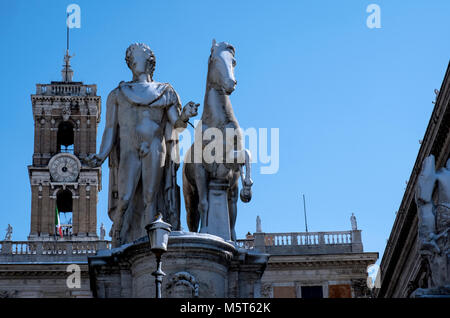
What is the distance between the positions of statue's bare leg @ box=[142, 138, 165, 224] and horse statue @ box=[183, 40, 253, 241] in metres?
0.53

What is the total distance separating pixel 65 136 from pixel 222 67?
7413cm

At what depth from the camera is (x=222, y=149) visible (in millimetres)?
17219

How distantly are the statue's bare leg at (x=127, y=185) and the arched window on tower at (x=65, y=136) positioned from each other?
2809 inches

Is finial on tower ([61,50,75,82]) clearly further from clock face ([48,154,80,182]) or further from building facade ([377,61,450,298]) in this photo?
building facade ([377,61,450,298])

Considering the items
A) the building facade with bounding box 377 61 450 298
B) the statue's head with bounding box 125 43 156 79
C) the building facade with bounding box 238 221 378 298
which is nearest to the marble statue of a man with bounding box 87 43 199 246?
the statue's head with bounding box 125 43 156 79

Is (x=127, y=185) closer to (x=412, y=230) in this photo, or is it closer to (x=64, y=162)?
(x=412, y=230)

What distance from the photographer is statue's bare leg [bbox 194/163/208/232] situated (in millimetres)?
17109

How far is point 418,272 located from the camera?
50406 mm

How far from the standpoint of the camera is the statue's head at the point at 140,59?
17.7 meters

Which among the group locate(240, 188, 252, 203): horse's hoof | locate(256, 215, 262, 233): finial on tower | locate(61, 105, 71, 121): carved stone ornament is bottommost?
locate(240, 188, 252, 203): horse's hoof

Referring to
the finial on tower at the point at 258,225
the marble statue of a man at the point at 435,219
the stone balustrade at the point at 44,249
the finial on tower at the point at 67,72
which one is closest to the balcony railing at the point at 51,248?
the stone balustrade at the point at 44,249

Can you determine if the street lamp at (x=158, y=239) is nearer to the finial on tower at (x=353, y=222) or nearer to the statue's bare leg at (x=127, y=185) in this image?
the statue's bare leg at (x=127, y=185)
